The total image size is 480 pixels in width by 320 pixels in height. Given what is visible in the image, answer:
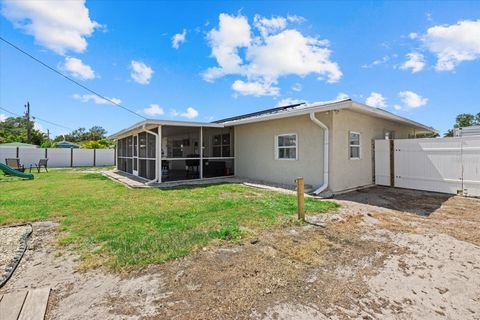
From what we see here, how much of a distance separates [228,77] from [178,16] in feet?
18.3

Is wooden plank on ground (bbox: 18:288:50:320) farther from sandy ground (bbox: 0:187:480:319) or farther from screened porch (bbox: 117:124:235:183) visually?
screened porch (bbox: 117:124:235:183)

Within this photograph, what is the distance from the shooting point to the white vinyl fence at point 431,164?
7.07 m

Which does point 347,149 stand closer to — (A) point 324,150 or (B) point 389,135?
(A) point 324,150

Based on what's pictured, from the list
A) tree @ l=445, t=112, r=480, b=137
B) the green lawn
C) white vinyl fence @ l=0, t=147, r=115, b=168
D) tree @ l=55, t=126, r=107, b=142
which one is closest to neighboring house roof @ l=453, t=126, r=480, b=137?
the green lawn

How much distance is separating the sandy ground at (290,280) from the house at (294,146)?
12.9 feet

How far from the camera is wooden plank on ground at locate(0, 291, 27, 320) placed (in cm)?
198

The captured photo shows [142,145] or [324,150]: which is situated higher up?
[142,145]

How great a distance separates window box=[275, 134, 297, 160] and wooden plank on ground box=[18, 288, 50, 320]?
777 centimetres

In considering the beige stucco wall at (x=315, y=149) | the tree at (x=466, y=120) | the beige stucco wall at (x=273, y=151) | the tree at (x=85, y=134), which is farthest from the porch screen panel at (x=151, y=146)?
the tree at (x=85, y=134)

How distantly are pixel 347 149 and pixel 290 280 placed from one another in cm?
657

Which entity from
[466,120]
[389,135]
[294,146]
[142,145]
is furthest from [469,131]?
[466,120]

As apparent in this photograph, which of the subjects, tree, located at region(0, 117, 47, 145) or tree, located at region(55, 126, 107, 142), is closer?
tree, located at region(0, 117, 47, 145)

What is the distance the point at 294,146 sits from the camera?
877 centimetres

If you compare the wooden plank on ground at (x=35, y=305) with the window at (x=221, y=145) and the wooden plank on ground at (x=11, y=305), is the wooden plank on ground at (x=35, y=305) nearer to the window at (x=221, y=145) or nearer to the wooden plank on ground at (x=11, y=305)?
the wooden plank on ground at (x=11, y=305)
